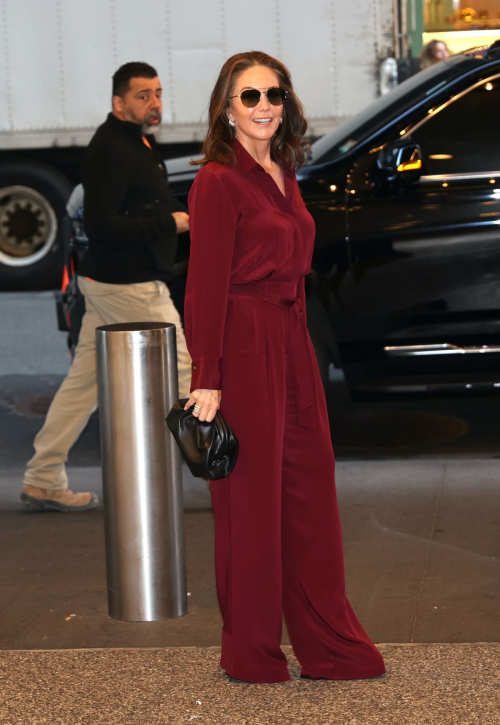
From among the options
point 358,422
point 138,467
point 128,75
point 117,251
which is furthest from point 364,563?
point 128,75

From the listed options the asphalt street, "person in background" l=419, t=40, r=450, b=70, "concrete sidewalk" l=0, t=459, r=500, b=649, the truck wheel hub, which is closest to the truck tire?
the truck wheel hub

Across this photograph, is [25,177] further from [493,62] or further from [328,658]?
[328,658]

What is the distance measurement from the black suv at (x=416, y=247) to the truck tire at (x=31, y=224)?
19.0 feet

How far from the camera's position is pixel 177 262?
650cm

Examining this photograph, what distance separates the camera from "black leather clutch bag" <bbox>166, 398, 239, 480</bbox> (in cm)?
348

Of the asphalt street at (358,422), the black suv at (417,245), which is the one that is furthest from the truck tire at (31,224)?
the black suv at (417,245)

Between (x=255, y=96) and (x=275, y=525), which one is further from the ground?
(x=255, y=96)

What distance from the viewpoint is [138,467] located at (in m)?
4.28

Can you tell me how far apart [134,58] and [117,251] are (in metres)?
6.31

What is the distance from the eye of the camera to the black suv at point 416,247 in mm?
6359

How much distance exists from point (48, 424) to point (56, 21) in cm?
687

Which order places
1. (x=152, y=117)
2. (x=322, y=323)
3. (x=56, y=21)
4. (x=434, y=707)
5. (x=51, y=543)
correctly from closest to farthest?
(x=434, y=707), (x=51, y=543), (x=152, y=117), (x=322, y=323), (x=56, y=21)

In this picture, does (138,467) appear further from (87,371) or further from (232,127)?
(87,371)

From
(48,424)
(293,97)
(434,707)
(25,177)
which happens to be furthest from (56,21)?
(434,707)
